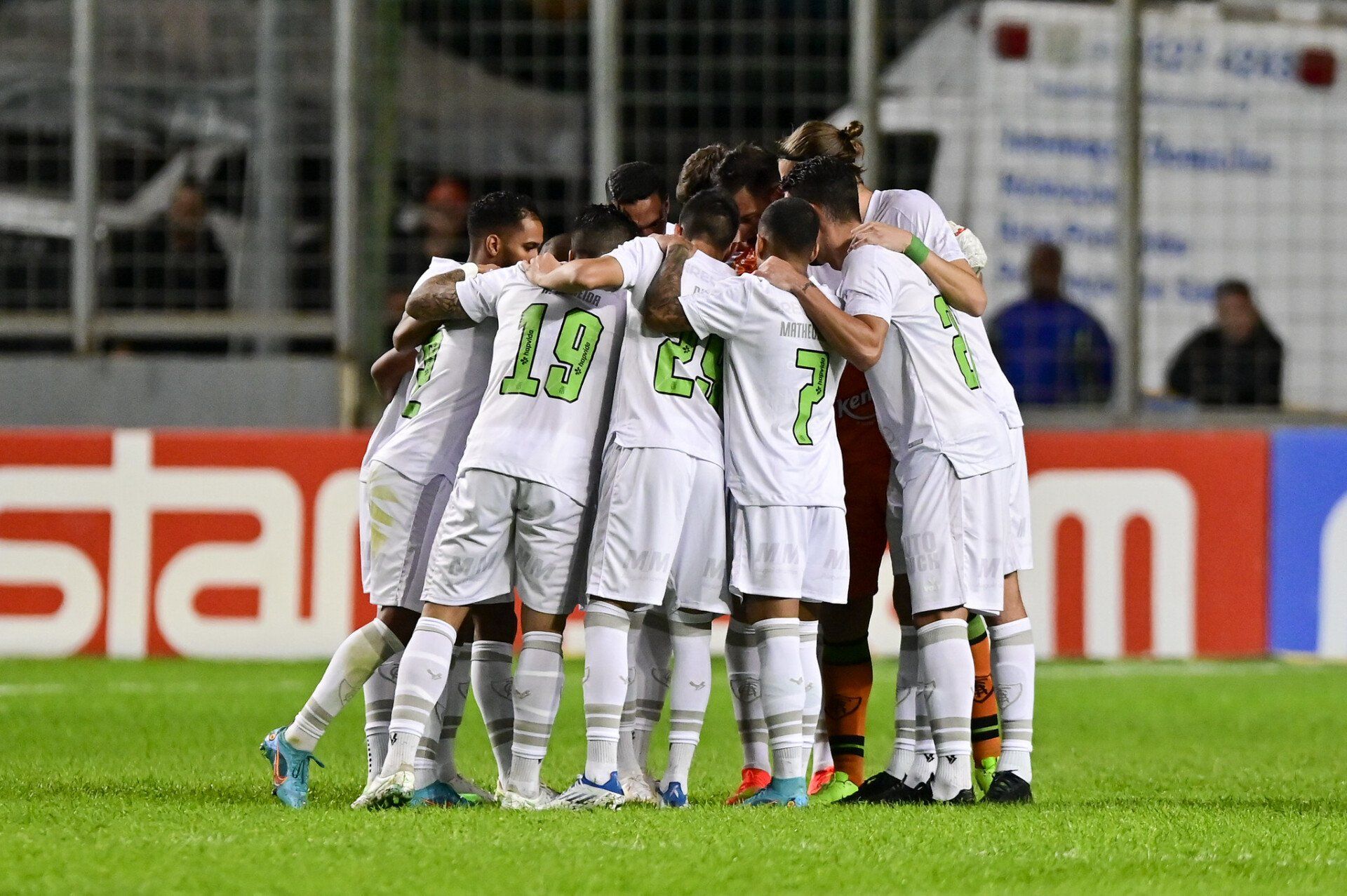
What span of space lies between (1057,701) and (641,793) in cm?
377

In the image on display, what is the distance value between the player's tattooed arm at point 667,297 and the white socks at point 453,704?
108 cm

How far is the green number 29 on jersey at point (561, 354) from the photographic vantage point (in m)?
5.13

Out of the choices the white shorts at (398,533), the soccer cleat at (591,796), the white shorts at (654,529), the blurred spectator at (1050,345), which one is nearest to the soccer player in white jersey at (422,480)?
the white shorts at (398,533)

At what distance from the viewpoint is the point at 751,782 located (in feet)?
17.6

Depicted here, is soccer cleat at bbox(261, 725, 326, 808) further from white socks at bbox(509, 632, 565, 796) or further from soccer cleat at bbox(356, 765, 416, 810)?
white socks at bbox(509, 632, 565, 796)

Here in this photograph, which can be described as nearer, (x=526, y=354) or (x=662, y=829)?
(x=662, y=829)

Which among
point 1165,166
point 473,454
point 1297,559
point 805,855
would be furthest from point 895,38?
point 805,855

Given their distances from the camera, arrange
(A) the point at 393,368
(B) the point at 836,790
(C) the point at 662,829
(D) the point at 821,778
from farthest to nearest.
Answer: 1. (D) the point at 821,778
2. (A) the point at 393,368
3. (B) the point at 836,790
4. (C) the point at 662,829

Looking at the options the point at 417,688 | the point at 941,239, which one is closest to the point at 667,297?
the point at 941,239

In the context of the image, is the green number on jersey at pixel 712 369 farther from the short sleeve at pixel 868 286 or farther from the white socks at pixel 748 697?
the white socks at pixel 748 697

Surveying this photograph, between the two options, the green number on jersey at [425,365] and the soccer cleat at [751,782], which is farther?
the green number on jersey at [425,365]

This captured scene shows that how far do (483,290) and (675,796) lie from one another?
144 centimetres

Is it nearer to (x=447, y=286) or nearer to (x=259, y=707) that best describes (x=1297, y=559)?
(x=259, y=707)

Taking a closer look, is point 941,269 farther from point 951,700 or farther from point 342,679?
point 342,679
